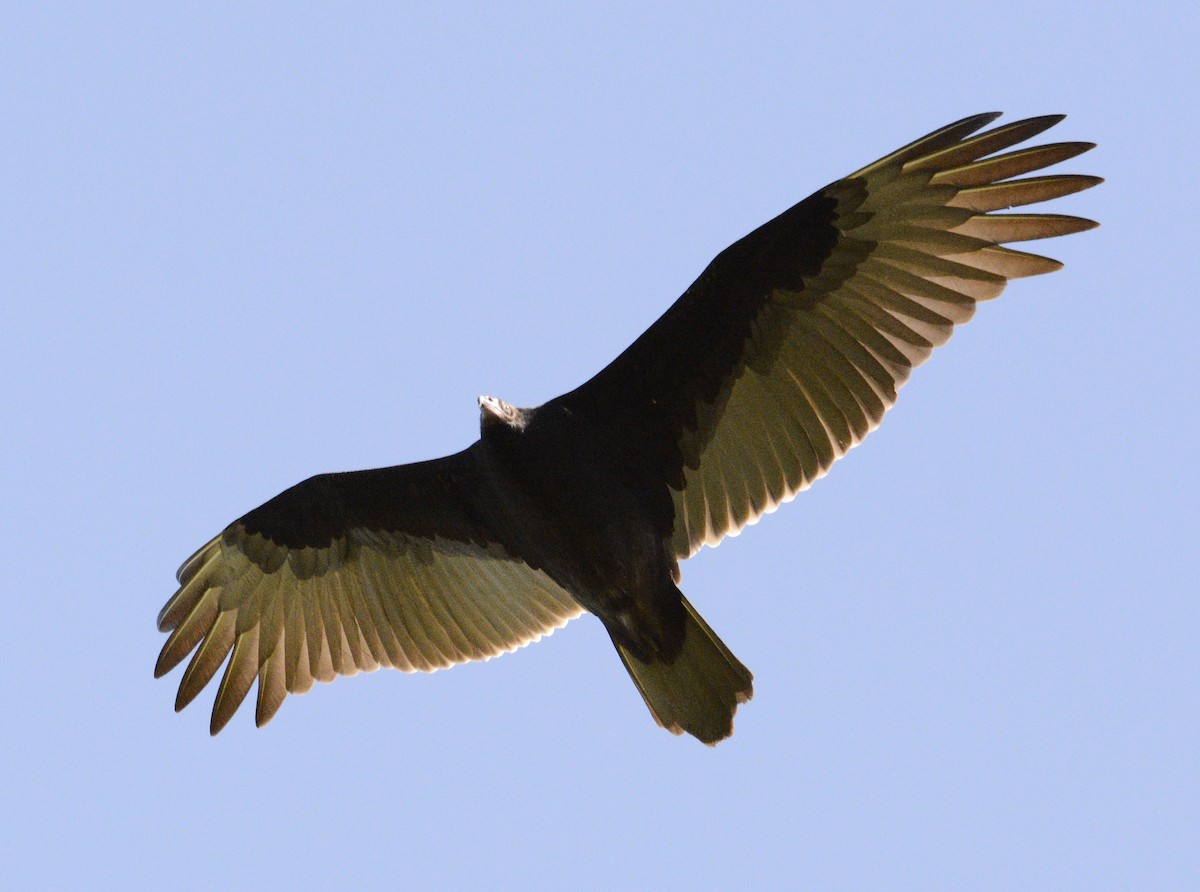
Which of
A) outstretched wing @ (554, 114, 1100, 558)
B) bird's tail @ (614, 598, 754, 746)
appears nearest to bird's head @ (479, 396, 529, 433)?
outstretched wing @ (554, 114, 1100, 558)

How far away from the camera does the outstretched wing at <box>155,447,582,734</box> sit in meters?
7.55

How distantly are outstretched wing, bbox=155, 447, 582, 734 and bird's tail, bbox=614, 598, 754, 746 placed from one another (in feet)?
3.24

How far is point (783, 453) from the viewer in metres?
6.75

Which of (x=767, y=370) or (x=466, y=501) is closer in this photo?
(x=767, y=370)

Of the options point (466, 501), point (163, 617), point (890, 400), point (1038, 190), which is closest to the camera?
point (1038, 190)

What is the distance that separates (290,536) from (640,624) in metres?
2.06

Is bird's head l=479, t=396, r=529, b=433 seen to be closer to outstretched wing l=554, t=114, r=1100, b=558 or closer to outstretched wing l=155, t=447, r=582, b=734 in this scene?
outstretched wing l=554, t=114, r=1100, b=558

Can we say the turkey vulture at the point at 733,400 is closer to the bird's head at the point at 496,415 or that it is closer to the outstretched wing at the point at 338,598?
the bird's head at the point at 496,415

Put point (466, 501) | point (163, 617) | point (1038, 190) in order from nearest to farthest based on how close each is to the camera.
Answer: point (1038, 190) < point (466, 501) < point (163, 617)

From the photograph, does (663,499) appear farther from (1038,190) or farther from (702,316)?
(1038,190)

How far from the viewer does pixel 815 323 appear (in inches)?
261

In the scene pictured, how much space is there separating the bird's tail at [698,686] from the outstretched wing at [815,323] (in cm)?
49

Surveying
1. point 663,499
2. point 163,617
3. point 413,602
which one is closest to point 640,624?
point 663,499

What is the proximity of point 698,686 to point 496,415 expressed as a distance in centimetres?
146
